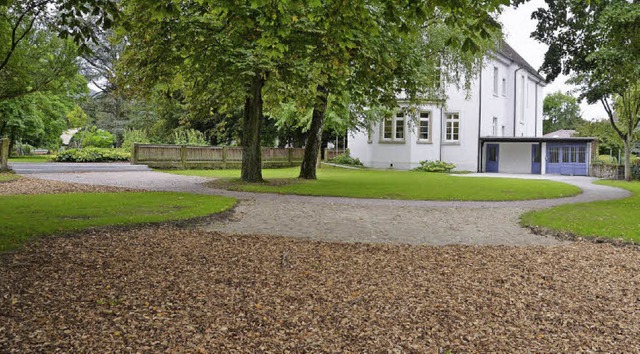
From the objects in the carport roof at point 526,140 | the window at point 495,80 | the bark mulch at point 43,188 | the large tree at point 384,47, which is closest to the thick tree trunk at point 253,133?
the large tree at point 384,47

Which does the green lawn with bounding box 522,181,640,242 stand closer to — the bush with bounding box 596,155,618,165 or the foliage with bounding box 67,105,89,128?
the bush with bounding box 596,155,618,165

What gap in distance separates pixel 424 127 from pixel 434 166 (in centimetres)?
353

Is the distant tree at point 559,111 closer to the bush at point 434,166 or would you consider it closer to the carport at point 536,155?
the carport at point 536,155

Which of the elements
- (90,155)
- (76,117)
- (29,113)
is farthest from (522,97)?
(76,117)

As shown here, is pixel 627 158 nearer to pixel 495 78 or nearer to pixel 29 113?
pixel 495 78

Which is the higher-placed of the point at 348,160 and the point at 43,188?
the point at 348,160

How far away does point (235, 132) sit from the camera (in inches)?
1783

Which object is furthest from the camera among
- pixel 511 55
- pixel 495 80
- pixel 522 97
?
pixel 522 97

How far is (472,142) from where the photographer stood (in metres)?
39.6

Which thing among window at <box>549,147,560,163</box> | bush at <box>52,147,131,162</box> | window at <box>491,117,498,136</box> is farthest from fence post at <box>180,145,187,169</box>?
window at <box>549,147,560,163</box>

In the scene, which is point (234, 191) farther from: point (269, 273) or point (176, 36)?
point (269, 273)

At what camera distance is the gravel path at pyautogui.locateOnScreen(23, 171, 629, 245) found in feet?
33.1

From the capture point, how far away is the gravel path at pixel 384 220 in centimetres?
1008

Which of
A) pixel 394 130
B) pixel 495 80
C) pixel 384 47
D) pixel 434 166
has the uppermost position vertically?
pixel 495 80
